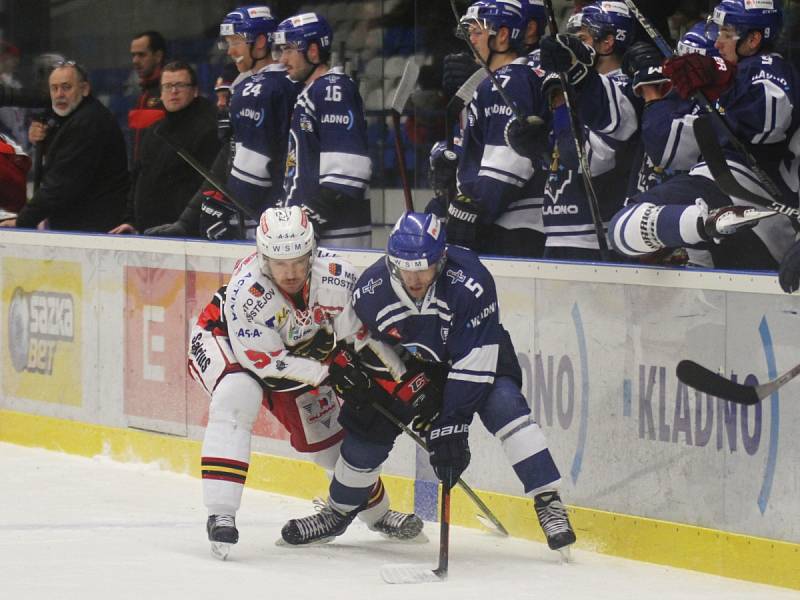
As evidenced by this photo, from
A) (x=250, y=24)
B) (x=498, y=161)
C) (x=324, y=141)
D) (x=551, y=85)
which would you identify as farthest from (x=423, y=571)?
(x=250, y=24)

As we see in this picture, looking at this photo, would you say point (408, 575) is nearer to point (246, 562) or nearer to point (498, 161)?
point (246, 562)

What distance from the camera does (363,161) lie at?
5.93 metres

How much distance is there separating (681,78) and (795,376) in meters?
0.87

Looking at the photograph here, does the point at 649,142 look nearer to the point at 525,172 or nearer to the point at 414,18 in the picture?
the point at 525,172

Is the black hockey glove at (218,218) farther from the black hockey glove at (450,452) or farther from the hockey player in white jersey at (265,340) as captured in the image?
the black hockey glove at (450,452)

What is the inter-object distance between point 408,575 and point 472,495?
62 centimetres

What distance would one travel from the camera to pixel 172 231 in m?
6.50

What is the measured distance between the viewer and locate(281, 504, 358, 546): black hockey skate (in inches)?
199

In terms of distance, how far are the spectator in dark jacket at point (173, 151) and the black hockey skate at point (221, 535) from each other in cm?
210

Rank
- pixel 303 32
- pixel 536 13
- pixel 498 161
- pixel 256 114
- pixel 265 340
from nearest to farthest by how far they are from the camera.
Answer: pixel 265 340, pixel 498 161, pixel 536 13, pixel 303 32, pixel 256 114

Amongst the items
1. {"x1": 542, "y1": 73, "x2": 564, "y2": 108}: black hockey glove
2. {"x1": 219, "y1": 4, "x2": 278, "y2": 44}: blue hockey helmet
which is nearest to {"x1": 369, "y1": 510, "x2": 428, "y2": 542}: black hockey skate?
{"x1": 542, "y1": 73, "x2": 564, "y2": 108}: black hockey glove

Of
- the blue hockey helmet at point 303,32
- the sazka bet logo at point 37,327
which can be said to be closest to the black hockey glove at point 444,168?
the blue hockey helmet at point 303,32

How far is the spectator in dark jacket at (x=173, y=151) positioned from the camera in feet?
21.8

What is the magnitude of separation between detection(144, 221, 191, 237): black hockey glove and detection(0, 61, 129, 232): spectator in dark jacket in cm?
60
